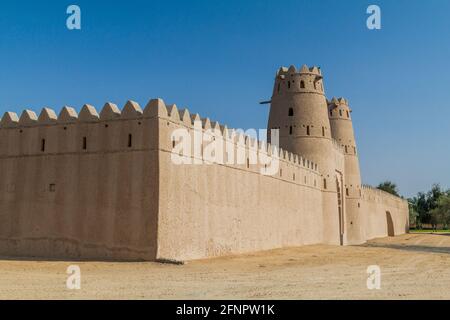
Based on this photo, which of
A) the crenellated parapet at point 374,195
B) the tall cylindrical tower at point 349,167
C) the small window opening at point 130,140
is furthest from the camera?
the crenellated parapet at point 374,195

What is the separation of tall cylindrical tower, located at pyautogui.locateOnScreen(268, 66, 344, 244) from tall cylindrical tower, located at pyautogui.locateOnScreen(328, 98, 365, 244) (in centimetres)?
514

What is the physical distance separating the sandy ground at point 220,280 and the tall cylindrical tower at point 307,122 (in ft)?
53.2

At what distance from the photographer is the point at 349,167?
131ft

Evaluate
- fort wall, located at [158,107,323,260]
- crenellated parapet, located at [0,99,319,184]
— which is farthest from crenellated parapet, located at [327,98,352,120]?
crenellated parapet, located at [0,99,319,184]

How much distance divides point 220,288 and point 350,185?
1242 inches

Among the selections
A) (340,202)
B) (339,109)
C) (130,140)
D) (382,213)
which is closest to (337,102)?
(339,109)

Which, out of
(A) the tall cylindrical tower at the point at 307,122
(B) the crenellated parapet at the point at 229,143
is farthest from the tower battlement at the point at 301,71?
(B) the crenellated parapet at the point at 229,143

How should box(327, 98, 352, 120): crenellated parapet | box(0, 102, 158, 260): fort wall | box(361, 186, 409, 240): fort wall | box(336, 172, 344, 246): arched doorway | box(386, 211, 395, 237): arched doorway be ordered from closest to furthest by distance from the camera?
box(0, 102, 158, 260): fort wall
box(336, 172, 344, 246): arched doorway
box(327, 98, 352, 120): crenellated parapet
box(361, 186, 409, 240): fort wall
box(386, 211, 395, 237): arched doorway

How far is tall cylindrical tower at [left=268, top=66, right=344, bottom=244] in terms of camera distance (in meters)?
31.9

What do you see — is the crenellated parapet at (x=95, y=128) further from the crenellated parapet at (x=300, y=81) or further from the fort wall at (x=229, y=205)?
the crenellated parapet at (x=300, y=81)

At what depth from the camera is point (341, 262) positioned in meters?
16.8

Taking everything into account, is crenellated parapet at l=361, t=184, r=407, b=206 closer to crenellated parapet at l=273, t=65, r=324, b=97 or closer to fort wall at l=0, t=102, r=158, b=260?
crenellated parapet at l=273, t=65, r=324, b=97

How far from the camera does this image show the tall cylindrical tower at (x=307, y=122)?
31.9 m
